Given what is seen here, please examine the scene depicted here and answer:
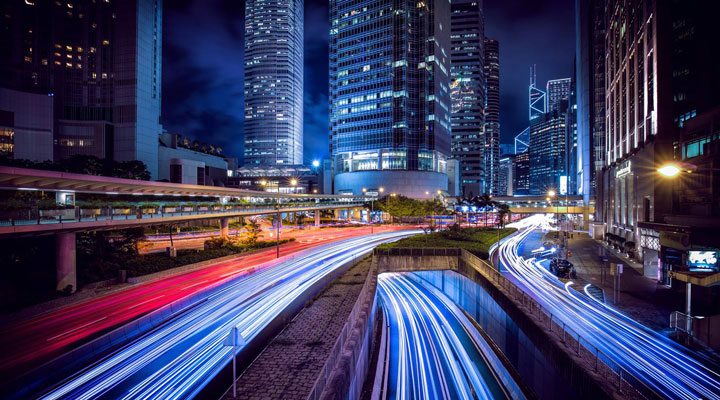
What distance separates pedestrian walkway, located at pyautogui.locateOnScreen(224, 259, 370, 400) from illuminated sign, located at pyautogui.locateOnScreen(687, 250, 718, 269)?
21299 mm

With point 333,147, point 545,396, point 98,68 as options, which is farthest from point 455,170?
point 545,396

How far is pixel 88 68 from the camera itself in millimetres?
89812

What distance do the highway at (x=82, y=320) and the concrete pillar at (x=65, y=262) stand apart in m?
2.70

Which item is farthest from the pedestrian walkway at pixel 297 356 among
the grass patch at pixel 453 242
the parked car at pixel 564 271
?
the parked car at pixel 564 271

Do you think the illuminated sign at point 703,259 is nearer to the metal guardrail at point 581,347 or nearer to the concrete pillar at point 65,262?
the metal guardrail at point 581,347

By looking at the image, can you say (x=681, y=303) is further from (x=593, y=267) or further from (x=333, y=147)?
(x=333, y=147)

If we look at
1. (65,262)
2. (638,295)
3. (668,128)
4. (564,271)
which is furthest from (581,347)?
(668,128)

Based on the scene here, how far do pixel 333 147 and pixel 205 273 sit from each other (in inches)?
3997

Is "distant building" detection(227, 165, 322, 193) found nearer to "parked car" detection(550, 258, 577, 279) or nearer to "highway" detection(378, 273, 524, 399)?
"highway" detection(378, 273, 524, 399)

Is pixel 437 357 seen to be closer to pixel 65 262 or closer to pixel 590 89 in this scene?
pixel 65 262

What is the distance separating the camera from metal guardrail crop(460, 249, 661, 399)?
10.6 metres

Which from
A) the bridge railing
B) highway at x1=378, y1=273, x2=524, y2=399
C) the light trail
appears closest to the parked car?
highway at x1=378, y1=273, x2=524, y2=399

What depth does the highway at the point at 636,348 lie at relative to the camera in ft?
40.0

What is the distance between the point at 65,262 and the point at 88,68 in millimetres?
94351
